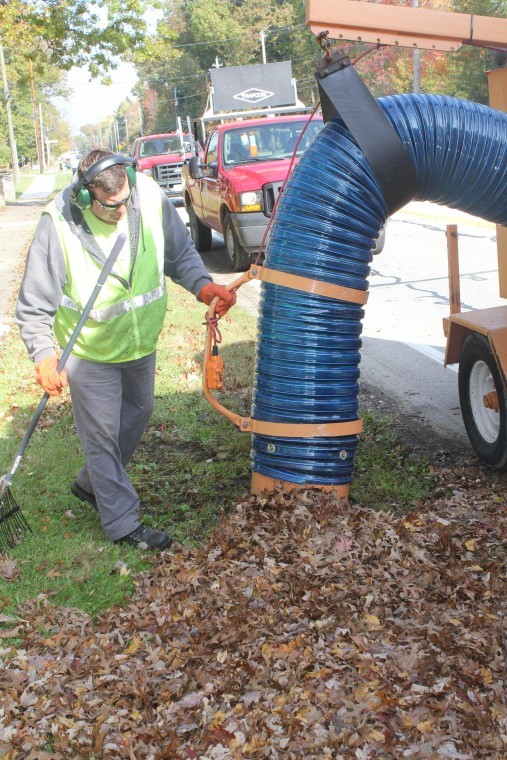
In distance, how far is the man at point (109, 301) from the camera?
427cm

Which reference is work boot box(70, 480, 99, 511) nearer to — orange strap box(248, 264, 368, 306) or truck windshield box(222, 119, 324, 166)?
orange strap box(248, 264, 368, 306)

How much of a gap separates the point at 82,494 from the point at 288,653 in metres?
2.28

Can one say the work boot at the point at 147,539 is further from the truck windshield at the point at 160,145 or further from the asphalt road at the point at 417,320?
the truck windshield at the point at 160,145

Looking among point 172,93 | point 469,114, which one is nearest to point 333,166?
point 469,114

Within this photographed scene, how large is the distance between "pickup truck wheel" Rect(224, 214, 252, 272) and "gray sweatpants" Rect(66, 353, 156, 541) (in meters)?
7.83

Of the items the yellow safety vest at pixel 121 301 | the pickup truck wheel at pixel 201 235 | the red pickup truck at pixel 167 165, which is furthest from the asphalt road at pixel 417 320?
the red pickup truck at pixel 167 165

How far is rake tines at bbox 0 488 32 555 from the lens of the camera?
473cm

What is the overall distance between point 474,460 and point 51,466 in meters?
2.88

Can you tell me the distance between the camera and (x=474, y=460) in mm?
5656

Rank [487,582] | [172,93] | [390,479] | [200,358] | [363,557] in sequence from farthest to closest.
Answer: [172,93], [200,358], [390,479], [363,557], [487,582]

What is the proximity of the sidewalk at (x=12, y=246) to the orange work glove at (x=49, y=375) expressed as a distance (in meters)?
6.42

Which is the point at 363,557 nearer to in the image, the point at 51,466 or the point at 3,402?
the point at 51,466

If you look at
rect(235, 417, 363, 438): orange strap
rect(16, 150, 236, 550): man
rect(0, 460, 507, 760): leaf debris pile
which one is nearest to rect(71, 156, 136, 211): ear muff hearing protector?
rect(16, 150, 236, 550): man

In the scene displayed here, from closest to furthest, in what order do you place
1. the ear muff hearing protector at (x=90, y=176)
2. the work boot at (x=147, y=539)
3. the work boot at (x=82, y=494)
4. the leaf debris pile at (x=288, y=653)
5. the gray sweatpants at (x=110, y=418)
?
1. the leaf debris pile at (x=288, y=653)
2. the ear muff hearing protector at (x=90, y=176)
3. the gray sweatpants at (x=110, y=418)
4. the work boot at (x=147, y=539)
5. the work boot at (x=82, y=494)
